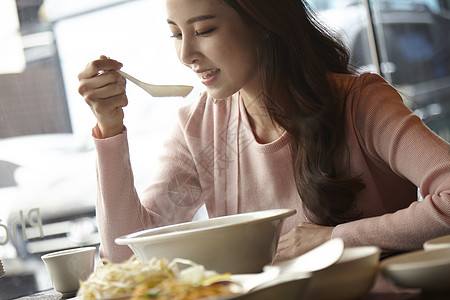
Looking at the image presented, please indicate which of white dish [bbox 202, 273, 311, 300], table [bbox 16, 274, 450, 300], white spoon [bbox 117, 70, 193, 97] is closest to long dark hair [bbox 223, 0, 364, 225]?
white spoon [bbox 117, 70, 193, 97]

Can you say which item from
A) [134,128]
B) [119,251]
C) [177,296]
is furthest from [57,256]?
[134,128]

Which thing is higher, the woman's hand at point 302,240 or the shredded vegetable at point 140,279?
the shredded vegetable at point 140,279

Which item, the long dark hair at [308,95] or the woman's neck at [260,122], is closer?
the long dark hair at [308,95]

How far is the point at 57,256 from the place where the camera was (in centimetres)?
99

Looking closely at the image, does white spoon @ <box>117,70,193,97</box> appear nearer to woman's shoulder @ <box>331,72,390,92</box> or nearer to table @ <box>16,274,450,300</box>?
woman's shoulder @ <box>331,72,390,92</box>

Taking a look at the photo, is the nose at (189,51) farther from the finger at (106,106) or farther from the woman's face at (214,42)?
the finger at (106,106)

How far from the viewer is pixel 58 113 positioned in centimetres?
203

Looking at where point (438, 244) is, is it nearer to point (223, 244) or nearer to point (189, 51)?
point (223, 244)

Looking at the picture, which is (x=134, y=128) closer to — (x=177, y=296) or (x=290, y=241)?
(x=290, y=241)

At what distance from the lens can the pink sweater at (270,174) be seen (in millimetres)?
943

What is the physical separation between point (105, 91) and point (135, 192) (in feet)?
0.70

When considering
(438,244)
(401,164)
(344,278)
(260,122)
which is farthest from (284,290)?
(260,122)

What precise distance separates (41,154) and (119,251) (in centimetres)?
92

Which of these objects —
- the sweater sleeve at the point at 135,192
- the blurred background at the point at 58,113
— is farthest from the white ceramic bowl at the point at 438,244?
the blurred background at the point at 58,113
